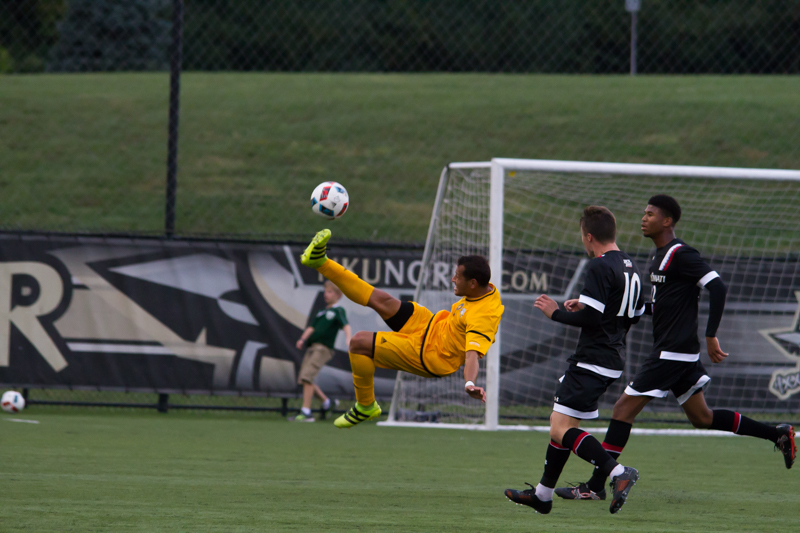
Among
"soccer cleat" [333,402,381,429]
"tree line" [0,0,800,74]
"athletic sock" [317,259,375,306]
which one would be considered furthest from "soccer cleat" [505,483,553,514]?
"tree line" [0,0,800,74]

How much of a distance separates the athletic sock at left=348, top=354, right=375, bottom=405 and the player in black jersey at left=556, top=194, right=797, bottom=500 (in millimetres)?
1517

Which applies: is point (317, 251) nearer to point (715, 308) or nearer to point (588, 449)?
point (588, 449)

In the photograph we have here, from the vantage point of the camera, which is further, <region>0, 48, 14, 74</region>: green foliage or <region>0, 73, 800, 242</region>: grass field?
<region>0, 48, 14, 74</region>: green foliage

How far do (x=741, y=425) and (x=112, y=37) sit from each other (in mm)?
35010

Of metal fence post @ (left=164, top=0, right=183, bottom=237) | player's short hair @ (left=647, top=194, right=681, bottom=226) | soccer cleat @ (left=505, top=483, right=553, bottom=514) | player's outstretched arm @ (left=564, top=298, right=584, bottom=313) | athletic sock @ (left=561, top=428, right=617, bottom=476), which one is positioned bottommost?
soccer cleat @ (left=505, top=483, right=553, bottom=514)

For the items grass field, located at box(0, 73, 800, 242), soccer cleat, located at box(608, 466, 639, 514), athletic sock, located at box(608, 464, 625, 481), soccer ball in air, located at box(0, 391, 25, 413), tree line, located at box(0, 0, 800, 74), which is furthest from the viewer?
tree line, located at box(0, 0, 800, 74)

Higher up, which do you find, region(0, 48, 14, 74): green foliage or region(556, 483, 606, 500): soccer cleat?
region(0, 48, 14, 74): green foliage

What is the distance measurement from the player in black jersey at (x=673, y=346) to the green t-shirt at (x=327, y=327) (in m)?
5.19

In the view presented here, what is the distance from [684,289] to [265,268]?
21.3 ft

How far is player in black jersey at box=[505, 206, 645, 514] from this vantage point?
5.49 m

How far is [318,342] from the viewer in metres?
11.0

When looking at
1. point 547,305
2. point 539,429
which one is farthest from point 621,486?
point 539,429

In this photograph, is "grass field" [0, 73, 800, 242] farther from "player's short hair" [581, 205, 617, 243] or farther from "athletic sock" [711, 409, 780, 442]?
"player's short hair" [581, 205, 617, 243]

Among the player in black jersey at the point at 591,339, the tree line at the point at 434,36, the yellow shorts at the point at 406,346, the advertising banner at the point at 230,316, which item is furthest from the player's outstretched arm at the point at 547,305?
the tree line at the point at 434,36
